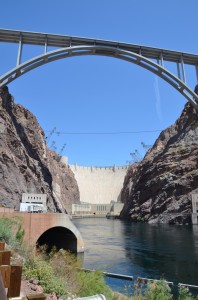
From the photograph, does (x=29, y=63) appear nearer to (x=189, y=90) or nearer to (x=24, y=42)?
(x=24, y=42)

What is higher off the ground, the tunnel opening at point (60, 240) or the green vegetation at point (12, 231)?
the green vegetation at point (12, 231)

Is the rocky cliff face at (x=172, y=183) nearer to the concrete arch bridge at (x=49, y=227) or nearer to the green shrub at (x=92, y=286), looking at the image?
the concrete arch bridge at (x=49, y=227)

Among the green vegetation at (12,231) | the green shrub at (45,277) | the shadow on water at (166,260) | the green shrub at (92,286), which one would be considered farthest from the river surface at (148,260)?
the green shrub at (45,277)

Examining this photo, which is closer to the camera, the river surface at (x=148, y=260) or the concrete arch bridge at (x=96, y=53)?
the river surface at (x=148, y=260)

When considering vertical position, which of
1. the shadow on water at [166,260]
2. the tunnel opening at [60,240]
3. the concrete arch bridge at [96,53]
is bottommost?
the shadow on water at [166,260]

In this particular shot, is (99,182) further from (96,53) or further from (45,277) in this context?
(45,277)

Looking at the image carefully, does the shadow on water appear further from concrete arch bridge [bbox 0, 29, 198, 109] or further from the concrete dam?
the concrete dam

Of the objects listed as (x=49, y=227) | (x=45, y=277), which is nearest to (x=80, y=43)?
(x=49, y=227)

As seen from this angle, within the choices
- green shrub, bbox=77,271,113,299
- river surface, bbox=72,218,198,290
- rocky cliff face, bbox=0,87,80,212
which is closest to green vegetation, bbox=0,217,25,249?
green shrub, bbox=77,271,113,299

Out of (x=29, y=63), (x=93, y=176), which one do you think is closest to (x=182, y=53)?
(x=29, y=63)
